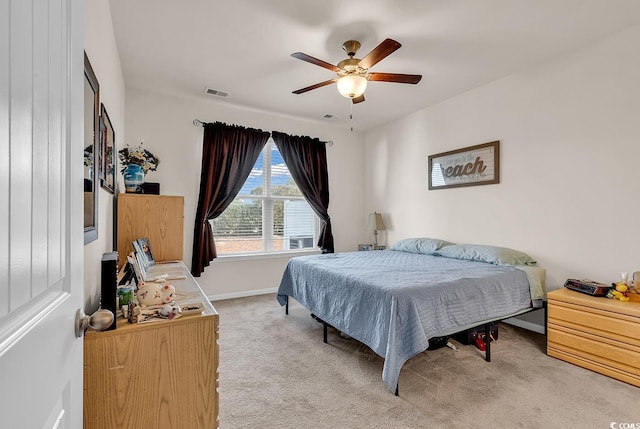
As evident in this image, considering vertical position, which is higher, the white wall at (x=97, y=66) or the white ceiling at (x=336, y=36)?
the white ceiling at (x=336, y=36)

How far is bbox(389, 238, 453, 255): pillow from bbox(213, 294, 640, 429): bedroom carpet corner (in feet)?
4.04

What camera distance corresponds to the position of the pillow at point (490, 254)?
3086 mm

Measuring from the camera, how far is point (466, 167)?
3.86 meters

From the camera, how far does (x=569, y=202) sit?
2.95m

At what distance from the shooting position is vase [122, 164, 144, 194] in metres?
2.82

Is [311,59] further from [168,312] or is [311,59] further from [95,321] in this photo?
[95,321]

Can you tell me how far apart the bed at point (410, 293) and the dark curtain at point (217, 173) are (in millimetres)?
1293

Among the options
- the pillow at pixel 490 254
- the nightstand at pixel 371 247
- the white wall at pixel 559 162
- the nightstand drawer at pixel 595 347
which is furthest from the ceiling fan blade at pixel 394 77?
the nightstand at pixel 371 247

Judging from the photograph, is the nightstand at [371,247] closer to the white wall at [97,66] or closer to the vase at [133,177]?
the vase at [133,177]

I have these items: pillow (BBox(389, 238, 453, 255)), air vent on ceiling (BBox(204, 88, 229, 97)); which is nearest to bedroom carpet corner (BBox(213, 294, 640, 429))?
pillow (BBox(389, 238, 453, 255))

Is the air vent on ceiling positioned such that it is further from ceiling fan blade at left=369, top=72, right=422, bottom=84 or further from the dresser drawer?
the dresser drawer

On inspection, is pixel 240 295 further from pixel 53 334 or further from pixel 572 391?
pixel 53 334

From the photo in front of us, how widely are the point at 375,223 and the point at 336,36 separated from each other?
298 centimetres

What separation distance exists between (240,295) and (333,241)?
67.3 inches
